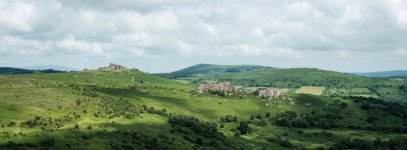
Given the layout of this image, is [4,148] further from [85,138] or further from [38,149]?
[85,138]

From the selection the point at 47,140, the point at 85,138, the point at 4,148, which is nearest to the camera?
the point at 4,148

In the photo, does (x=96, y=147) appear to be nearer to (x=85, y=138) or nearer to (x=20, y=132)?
(x=85, y=138)

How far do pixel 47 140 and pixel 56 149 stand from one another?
34.2 ft

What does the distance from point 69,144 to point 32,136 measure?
605 inches

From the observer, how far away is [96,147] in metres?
190

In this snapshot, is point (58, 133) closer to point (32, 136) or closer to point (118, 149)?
point (32, 136)

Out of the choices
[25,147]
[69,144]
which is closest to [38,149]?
[25,147]

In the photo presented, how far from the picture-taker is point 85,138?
655 feet

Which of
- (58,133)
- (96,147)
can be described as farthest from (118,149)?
(58,133)

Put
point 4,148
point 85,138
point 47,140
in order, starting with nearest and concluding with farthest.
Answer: point 4,148 < point 47,140 < point 85,138

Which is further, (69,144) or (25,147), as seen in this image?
(69,144)

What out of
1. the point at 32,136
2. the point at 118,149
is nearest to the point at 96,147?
the point at 118,149

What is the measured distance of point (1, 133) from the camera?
186500mm

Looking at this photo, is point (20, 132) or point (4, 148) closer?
point (4, 148)
